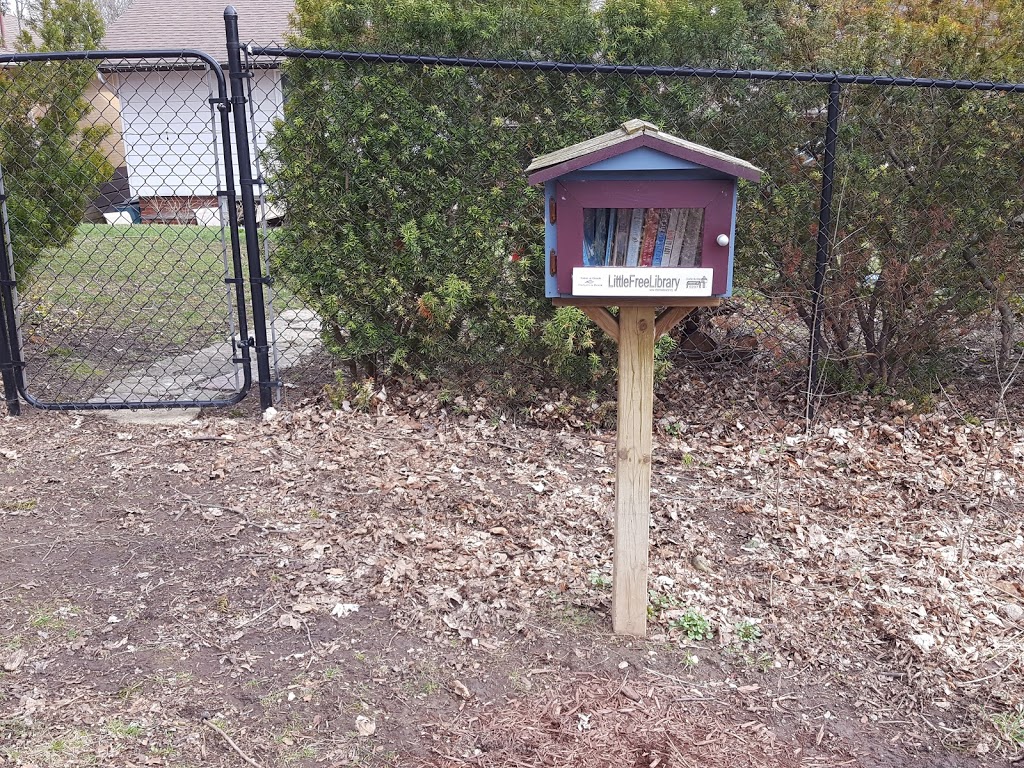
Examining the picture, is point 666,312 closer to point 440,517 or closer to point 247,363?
point 440,517

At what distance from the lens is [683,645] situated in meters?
2.84

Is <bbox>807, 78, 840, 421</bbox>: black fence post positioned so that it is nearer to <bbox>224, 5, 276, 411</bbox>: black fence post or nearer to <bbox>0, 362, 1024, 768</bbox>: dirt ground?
<bbox>0, 362, 1024, 768</bbox>: dirt ground

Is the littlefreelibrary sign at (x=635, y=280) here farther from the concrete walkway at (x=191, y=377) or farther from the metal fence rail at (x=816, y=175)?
the concrete walkway at (x=191, y=377)

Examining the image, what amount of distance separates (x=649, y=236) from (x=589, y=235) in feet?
0.57

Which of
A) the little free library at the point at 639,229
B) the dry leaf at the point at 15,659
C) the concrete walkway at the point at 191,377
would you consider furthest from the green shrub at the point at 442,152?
the dry leaf at the point at 15,659

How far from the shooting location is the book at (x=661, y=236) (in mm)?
2488

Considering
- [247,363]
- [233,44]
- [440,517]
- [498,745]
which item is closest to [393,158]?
[233,44]

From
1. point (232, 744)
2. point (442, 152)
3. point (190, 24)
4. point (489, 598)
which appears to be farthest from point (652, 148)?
point (190, 24)

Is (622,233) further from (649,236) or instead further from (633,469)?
(633,469)

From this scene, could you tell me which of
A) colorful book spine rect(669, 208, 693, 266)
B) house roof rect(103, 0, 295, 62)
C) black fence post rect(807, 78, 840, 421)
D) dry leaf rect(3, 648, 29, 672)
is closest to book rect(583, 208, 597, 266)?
colorful book spine rect(669, 208, 693, 266)

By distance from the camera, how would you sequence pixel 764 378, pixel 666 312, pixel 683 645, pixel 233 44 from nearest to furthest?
pixel 666 312, pixel 683 645, pixel 233 44, pixel 764 378

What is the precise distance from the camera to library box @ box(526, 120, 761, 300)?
2359 millimetres

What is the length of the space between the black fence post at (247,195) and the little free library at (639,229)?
88.8 inches

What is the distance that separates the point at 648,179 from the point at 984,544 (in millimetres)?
2282
